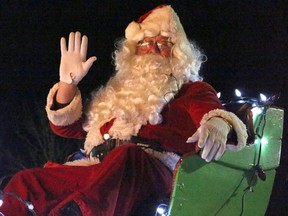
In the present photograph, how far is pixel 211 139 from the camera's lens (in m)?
2.28

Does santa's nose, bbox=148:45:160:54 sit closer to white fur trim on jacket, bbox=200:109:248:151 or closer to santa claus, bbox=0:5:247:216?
santa claus, bbox=0:5:247:216

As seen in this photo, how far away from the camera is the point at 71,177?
2447mm

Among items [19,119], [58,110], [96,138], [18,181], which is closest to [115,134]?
[96,138]

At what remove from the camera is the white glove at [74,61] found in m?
2.90

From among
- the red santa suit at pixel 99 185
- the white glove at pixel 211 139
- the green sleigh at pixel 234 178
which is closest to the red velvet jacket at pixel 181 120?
the red santa suit at pixel 99 185

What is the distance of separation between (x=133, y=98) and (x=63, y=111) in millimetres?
383

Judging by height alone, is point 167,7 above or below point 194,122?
above

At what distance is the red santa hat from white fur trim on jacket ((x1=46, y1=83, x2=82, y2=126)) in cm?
57

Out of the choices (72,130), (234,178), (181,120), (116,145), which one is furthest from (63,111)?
(234,178)

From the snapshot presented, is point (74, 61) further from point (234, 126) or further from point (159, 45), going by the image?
point (234, 126)

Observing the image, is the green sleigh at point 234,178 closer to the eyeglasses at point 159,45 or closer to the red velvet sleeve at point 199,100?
the red velvet sleeve at point 199,100

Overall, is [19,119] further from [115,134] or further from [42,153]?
[115,134]

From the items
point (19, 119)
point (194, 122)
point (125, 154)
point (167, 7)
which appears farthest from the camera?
point (19, 119)

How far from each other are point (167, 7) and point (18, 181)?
1.53 metres
